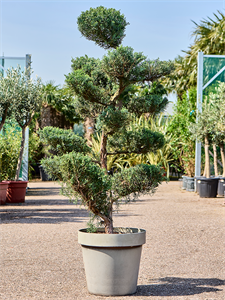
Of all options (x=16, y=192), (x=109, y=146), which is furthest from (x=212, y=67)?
(x=109, y=146)

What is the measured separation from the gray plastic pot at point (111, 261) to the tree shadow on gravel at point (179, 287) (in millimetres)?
195

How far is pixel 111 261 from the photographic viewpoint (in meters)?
3.04

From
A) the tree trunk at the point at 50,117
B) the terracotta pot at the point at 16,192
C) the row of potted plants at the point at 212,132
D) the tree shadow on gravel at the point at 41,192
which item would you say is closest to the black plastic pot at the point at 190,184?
the row of potted plants at the point at 212,132

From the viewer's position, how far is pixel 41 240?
204 inches

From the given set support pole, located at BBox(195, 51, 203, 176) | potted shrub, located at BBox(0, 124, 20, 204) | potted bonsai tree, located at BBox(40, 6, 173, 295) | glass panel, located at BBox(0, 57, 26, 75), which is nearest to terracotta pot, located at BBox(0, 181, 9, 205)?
potted shrub, located at BBox(0, 124, 20, 204)

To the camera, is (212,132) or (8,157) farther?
(212,132)

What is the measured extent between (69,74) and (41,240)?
254 cm

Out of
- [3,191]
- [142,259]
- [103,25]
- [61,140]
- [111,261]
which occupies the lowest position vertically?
[142,259]

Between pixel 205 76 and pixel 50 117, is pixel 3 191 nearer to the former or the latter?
pixel 205 76

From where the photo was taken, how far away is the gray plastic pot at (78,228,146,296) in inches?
118

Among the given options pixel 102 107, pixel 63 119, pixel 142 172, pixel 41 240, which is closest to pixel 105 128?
pixel 102 107

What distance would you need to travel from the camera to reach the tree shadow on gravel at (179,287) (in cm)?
319

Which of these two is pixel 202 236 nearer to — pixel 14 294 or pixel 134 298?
pixel 134 298

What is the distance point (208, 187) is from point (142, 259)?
21.9 feet
